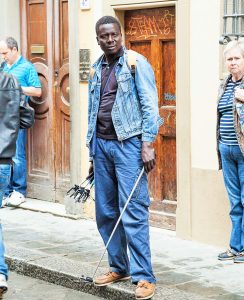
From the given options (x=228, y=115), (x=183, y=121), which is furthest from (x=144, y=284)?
(x=183, y=121)

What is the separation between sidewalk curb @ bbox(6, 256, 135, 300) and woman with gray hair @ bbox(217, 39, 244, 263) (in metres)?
1.32

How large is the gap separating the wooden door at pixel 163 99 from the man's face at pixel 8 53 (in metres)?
1.98

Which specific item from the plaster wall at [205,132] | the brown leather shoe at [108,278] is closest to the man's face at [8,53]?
the plaster wall at [205,132]

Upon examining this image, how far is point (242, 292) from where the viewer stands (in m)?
6.64

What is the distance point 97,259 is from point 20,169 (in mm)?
3113

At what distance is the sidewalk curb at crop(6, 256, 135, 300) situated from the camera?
266 inches

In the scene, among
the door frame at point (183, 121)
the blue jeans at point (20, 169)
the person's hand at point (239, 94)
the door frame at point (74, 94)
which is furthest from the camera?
the blue jeans at point (20, 169)

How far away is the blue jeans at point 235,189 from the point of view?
755 cm

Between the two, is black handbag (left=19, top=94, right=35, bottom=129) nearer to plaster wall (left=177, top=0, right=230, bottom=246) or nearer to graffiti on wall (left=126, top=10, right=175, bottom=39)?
plaster wall (left=177, top=0, right=230, bottom=246)

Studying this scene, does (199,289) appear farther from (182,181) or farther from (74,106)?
(74,106)

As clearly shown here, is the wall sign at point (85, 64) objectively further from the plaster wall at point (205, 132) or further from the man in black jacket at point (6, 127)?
the man in black jacket at point (6, 127)

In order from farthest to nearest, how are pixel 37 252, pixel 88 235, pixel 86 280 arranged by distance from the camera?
1. pixel 88 235
2. pixel 37 252
3. pixel 86 280

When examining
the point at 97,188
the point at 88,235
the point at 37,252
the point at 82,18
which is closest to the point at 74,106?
the point at 82,18

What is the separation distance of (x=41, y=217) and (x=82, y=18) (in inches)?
89.9
